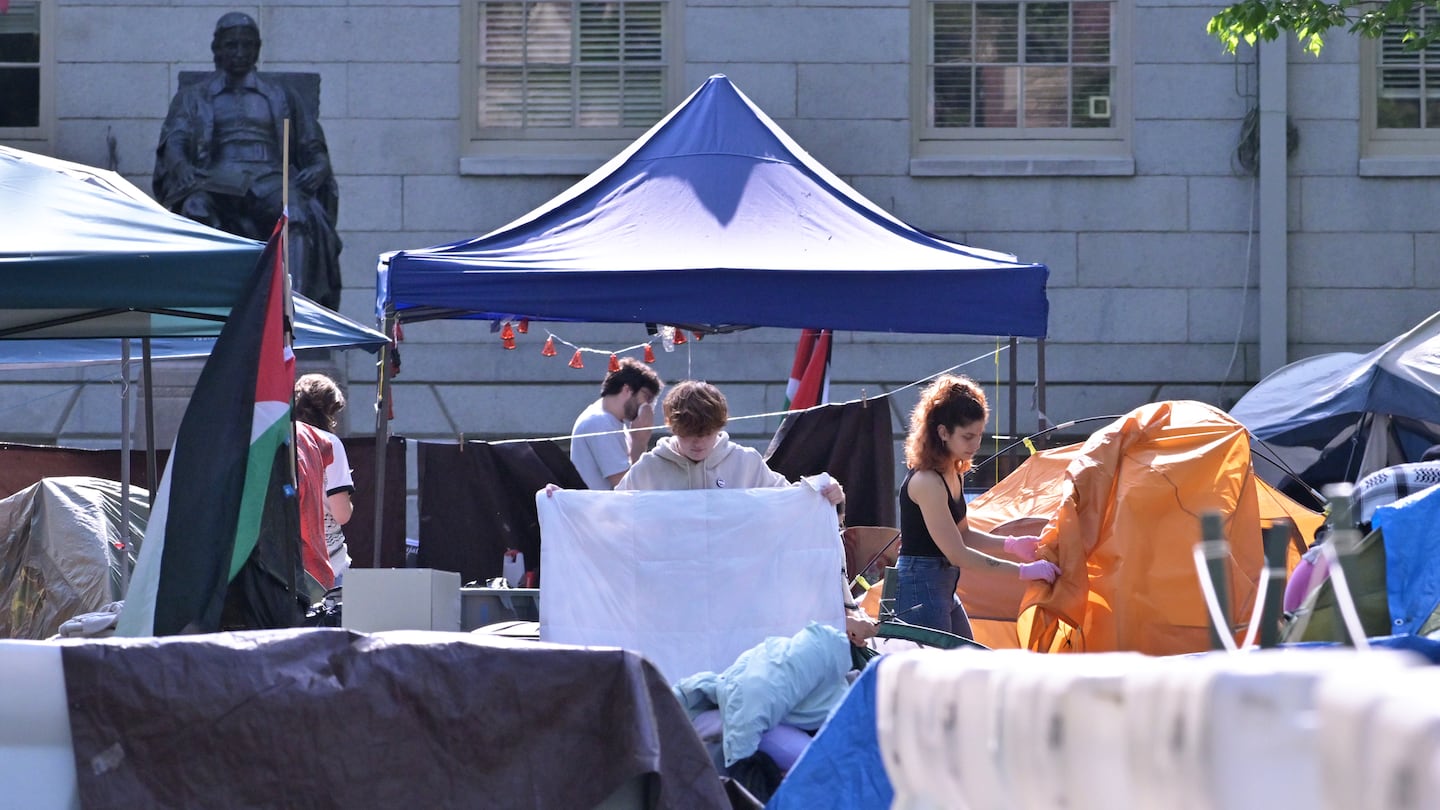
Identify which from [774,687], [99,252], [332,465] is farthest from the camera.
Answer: [332,465]

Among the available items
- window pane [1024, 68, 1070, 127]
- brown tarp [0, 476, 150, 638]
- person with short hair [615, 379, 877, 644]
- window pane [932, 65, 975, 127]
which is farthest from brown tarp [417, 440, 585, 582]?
window pane [1024, 68, 1070, 127]

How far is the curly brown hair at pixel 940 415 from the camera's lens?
19.2 ft

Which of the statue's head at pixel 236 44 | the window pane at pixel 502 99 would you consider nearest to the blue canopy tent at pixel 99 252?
the statue's head at pixel 236 44

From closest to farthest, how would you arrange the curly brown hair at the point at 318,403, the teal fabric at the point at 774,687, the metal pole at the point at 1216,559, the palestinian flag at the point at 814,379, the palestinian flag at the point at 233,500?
the metal pole at the point at 1216,559 < the teal fabric at the point at 774,687 < the palestinian flag at the point at 233,500 < the curly brown hair at the point at 318,403 < the palestinian flag at the point at 814,379

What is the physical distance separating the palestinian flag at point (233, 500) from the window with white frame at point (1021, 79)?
9650 millimetres

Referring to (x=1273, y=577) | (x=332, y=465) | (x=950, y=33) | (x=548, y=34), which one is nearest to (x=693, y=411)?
(x=332, y=465)

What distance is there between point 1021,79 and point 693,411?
9.31 metres

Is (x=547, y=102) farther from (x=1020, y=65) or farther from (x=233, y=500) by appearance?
(x=233, y=500)

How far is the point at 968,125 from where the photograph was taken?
14.5 m

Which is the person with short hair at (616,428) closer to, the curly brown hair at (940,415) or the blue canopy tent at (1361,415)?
the curly brown hair at (940,415)

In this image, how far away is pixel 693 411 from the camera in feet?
20.1

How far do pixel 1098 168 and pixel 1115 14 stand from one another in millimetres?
1426

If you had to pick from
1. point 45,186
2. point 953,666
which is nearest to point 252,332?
point 45,186

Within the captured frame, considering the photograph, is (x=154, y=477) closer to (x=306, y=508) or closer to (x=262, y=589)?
(x=306, y=508)
